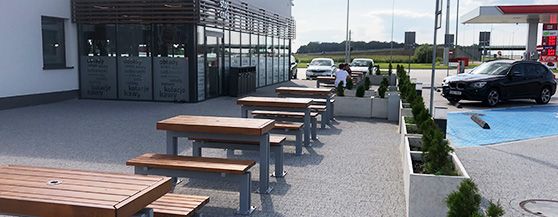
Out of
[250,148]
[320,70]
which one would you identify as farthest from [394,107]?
[320,70]

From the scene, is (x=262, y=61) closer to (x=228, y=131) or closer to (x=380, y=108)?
(x=380, y=108)

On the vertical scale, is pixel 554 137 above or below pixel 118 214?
below

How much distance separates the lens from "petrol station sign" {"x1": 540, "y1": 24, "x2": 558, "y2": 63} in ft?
154

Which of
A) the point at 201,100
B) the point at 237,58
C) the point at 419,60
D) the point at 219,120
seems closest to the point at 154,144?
the point at 219,120

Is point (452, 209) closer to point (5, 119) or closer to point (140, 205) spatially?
point (140, 205)

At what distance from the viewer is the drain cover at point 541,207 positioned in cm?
592

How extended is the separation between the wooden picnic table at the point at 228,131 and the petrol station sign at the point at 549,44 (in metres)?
46.8

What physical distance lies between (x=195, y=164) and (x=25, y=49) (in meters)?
11.5

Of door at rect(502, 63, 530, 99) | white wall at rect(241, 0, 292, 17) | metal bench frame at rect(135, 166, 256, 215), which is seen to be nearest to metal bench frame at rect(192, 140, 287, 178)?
metal bench frame at rect(135, 166, 256, 215)

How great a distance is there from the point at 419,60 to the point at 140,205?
71.4 metres

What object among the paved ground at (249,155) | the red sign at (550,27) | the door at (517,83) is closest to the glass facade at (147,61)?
the paved ground at (249,155)

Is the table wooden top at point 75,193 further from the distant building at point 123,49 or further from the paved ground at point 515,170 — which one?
the distant building at point 123,49

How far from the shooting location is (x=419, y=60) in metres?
71.8

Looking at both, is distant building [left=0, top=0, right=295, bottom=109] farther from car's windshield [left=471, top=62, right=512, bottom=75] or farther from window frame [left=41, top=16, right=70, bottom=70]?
car's windshield [left=471, top=62, right=512, bottom=75]
